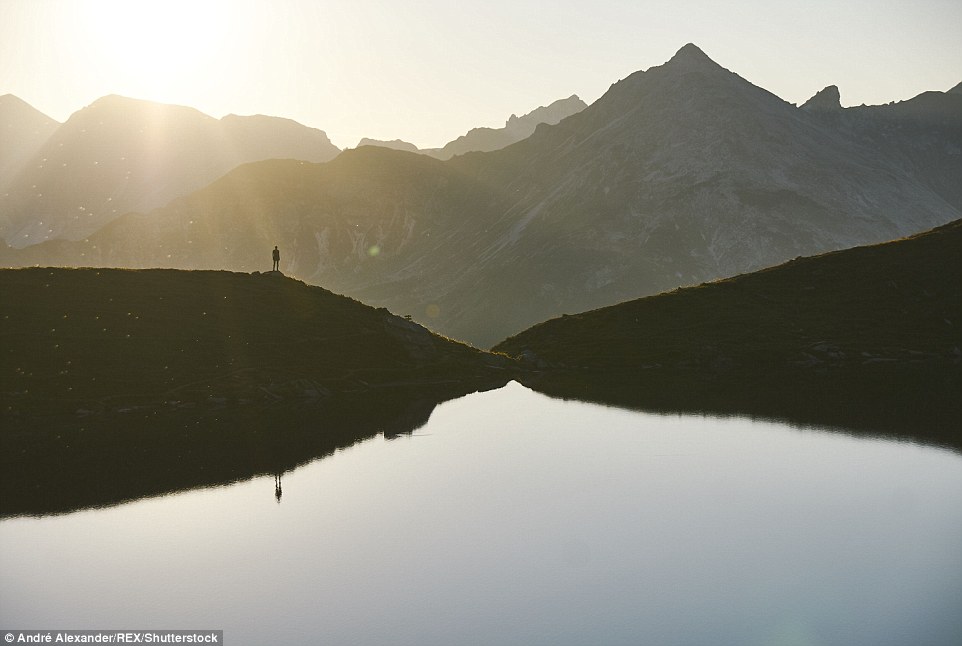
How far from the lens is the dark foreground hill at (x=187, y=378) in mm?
65938

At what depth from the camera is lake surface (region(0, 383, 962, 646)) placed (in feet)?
109

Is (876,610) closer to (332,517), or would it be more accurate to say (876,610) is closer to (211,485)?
(332,517)

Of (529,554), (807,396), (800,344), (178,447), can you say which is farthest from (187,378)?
(800,344)

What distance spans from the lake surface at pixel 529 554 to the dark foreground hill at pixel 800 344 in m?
29.9

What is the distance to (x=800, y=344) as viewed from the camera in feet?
474

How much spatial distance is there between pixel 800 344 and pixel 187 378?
343 feet

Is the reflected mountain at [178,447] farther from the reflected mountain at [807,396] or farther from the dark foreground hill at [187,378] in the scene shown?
the reflected mountain at [807,396]

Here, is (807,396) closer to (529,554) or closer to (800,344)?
(800,344)

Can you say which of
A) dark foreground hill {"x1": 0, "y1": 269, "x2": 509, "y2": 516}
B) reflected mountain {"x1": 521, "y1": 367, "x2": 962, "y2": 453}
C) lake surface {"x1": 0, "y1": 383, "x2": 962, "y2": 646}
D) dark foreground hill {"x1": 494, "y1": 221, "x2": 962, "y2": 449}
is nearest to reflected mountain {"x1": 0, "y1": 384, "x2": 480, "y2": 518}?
dark foreground hill {"x1": 0, "y1": 269, "x2": 509, "y2": 516}

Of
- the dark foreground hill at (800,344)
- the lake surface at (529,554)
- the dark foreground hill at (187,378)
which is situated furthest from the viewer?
the dark foreground hill at (800,344)

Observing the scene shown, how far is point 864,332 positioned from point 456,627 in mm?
136147

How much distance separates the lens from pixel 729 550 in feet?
139

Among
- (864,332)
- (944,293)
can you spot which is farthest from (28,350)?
(944,293)

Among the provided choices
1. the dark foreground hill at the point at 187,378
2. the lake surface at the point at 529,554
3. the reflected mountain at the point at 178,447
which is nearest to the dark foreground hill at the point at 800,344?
the dark foreground hill at the point at 187,378
